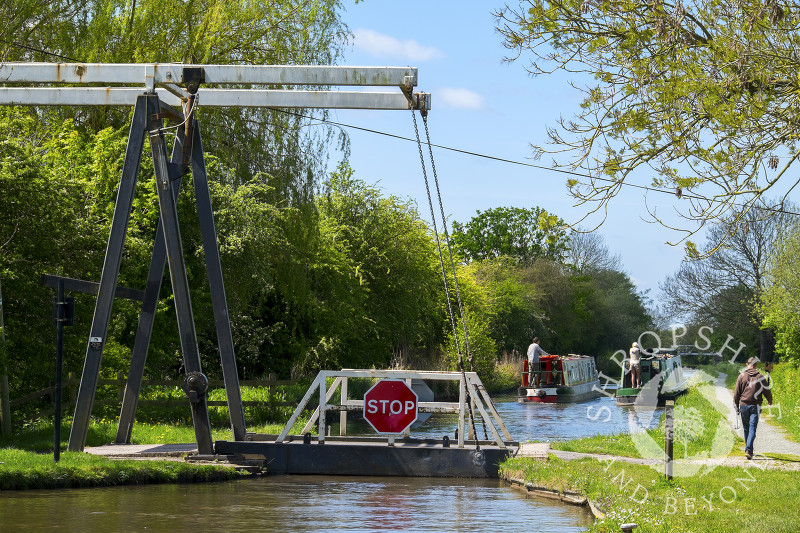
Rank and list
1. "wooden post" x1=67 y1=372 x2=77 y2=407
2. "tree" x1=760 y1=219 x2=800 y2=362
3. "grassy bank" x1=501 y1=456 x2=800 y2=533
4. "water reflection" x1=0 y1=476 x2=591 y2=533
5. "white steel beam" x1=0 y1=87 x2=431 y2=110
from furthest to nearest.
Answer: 1. "tree" x1=760 y1=219 x2=800 y2=362
2. "wooden post" x1=67 y1=372 x2=77 y2=407
3. "white steel beam" x1=0 y1=87 x2=431 y2=110
4. "water reflection" x1=0 y1=476 x2=591 y2=533
5. "grassy bank" x1=501 y1=456 x2=800 y2=533

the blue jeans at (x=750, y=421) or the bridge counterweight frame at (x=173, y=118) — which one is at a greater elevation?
the bridge counterweight frame at (x=173, y=118)

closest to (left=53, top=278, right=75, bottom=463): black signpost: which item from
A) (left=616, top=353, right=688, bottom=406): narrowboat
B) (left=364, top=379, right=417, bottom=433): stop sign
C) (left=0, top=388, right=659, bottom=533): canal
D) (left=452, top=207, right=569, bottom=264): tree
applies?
(left=0, top=388, right=659, bottom=533): canal

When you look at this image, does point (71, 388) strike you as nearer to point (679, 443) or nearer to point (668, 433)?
point (679, 443)

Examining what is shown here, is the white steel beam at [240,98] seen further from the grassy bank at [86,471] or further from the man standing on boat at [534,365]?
the man standing on boat at [534,365]

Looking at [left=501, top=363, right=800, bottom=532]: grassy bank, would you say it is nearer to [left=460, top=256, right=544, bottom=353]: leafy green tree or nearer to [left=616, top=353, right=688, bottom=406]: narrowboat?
[left=616, top=353, right=688, bottom=406]: narrowboat

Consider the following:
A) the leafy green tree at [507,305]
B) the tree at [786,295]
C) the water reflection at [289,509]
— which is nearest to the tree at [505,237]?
the leafy green tree at [507,305]

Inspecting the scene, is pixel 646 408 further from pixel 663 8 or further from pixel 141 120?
pixel 663 8

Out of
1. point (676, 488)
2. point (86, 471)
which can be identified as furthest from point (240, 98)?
point (676, 488)

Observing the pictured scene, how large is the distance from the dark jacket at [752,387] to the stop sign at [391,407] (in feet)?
20.6

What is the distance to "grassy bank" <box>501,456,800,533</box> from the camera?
34.0 ft

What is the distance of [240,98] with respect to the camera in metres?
17.3

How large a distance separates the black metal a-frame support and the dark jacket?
9.24 metres

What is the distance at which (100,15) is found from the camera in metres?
26.2

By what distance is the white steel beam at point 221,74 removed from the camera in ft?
53.2
